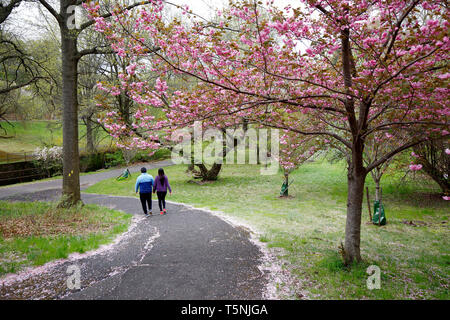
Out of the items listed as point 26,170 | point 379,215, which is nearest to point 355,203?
point 379,215

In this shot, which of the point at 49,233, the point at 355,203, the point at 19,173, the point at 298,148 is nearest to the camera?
the point at 355,203

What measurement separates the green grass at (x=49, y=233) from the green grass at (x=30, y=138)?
1929 centimetres

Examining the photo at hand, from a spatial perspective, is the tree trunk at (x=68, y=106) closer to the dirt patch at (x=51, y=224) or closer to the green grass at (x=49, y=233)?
the green grass at (x=49, y=233)

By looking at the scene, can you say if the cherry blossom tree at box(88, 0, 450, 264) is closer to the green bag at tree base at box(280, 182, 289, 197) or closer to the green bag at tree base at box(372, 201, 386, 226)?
the green bag at tree base at box(372, 201, 386, 226)

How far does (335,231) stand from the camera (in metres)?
7.71

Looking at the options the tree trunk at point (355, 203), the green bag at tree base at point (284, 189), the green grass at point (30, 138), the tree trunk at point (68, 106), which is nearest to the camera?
the tree trunk at point (355, 203)

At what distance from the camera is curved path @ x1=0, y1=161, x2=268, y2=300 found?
388 cm

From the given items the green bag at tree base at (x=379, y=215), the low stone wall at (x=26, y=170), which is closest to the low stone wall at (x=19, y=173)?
the low stone wall at (x=26, y=170)

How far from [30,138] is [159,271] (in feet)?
127

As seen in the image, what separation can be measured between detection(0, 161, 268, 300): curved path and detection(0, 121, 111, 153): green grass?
22.8 m

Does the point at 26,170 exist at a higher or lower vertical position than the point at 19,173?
higher

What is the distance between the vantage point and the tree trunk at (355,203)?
483 centimetres

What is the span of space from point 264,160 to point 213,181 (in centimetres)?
631

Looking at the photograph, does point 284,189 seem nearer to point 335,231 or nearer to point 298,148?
point 298,148
